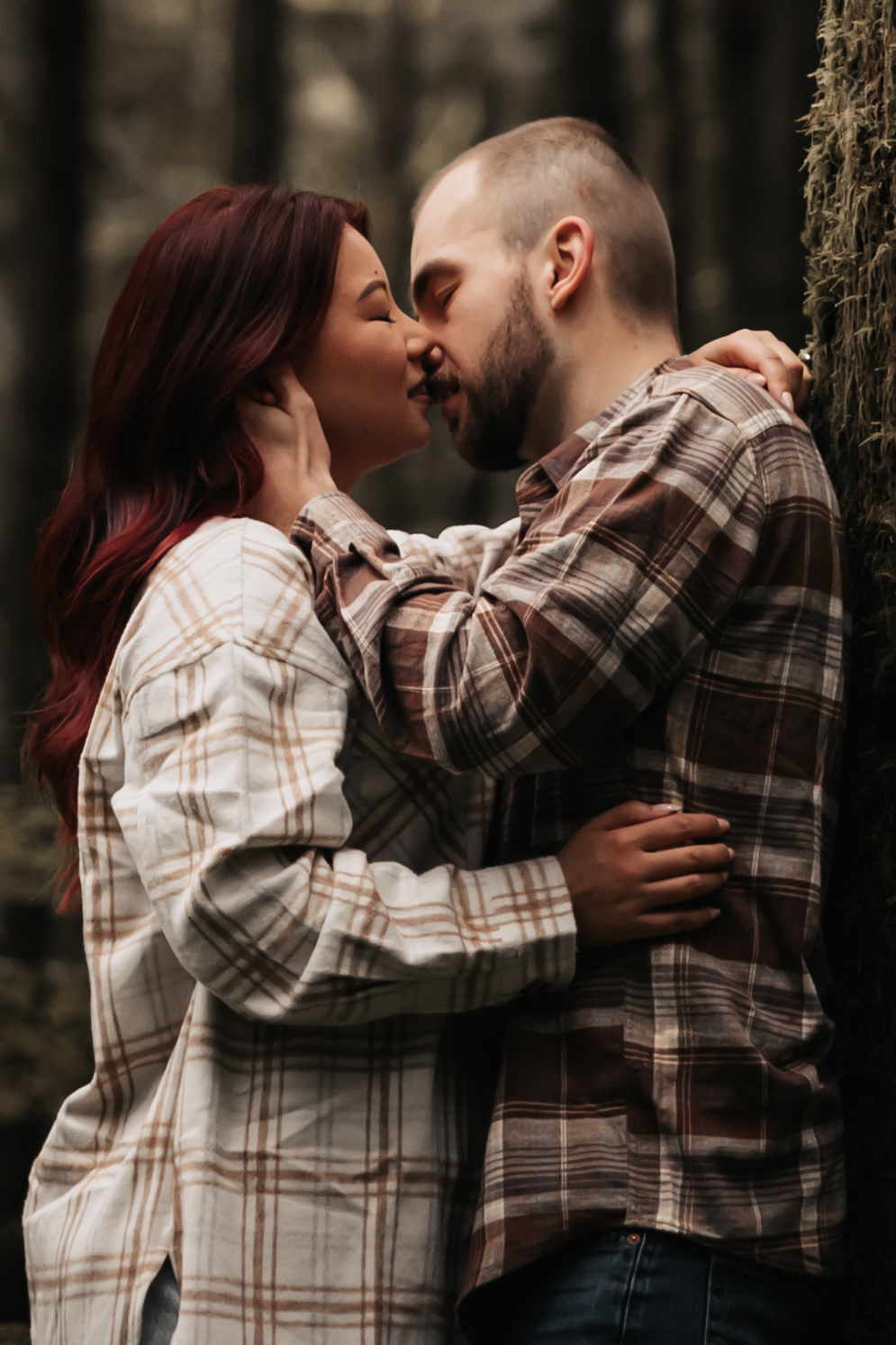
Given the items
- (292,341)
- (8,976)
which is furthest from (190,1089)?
(8,976)

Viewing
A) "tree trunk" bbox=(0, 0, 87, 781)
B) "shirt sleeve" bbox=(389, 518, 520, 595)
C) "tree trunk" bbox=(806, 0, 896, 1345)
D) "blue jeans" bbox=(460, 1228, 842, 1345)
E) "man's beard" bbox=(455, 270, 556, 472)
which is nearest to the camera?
"blue jeans" bbox=(460, 1228, 842, 1345)

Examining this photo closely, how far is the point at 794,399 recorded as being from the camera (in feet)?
4.06

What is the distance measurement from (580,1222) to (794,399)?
29.5 inches

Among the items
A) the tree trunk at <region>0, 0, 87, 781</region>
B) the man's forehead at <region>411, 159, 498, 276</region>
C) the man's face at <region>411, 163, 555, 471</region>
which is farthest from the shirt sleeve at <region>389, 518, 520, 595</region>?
the tree trunk at <region>0, 0, 87, 781</region>

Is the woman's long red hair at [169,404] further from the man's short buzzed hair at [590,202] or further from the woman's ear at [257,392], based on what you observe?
the man's short buzzed hair at [590,202]

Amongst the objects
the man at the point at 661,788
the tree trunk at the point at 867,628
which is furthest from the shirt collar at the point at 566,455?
the tree trunk at the point at 867,628

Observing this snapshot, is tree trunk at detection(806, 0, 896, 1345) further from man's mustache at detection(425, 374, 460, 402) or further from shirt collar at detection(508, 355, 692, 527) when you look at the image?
man's mustache at detection(425, 374, 460, 402)

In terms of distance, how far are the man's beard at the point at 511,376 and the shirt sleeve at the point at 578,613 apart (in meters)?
0.32

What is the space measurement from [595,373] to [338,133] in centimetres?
101

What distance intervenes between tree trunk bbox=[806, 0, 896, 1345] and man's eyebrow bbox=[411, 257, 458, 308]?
39 centimetres

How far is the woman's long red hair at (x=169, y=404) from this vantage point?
1221mm

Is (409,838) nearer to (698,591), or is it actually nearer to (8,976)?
(698,591)

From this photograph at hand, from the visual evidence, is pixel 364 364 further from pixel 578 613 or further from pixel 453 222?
pixel 578 613

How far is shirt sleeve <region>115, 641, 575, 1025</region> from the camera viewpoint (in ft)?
3.17
